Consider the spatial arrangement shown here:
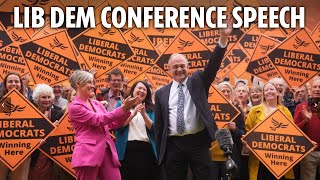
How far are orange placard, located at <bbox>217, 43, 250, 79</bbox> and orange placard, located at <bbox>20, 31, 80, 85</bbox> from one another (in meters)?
2.50

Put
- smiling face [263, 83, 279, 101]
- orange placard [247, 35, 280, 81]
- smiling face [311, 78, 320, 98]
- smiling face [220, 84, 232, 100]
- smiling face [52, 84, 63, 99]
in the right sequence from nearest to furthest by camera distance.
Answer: smiling face [263, 83, 279, 101] < smiling face [311, 78, 320, 98] < smiling face [220, 84, 232, 100] < smiling face [52, 84, 63, 99] < orange placard [247, 35, 280, 81]

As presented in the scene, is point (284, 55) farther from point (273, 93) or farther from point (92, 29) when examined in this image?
point (92, 29)

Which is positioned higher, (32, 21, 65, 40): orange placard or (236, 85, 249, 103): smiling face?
(32, 21, 65, 40): orange placard

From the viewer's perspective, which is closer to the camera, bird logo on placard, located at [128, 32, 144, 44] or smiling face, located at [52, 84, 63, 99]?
smiling face, located at [52, 84, 63, 99]

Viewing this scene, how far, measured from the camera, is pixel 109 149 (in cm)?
624

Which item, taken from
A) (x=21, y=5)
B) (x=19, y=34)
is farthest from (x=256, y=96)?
(x=21, y=5)

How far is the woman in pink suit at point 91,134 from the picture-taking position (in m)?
6.03

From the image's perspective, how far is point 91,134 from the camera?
614cm

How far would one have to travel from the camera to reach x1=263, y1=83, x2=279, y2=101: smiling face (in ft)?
25.3

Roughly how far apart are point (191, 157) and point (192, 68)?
3.04m

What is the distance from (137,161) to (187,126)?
112 centimetres

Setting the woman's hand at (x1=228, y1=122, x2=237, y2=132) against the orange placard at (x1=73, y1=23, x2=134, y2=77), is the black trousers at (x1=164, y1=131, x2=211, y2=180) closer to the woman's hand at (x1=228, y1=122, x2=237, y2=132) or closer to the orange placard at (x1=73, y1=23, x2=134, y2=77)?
the woman's hand at (x1=228, y1=122, x2=237, y2=132)

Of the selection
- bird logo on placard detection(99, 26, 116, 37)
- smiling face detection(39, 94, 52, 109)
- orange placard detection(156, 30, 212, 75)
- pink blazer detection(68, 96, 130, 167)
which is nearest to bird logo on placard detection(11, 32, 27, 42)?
bird logo on placard detection(99, 26, 116, 37)

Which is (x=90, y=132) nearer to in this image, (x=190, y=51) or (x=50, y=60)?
(x=50, y=60)
